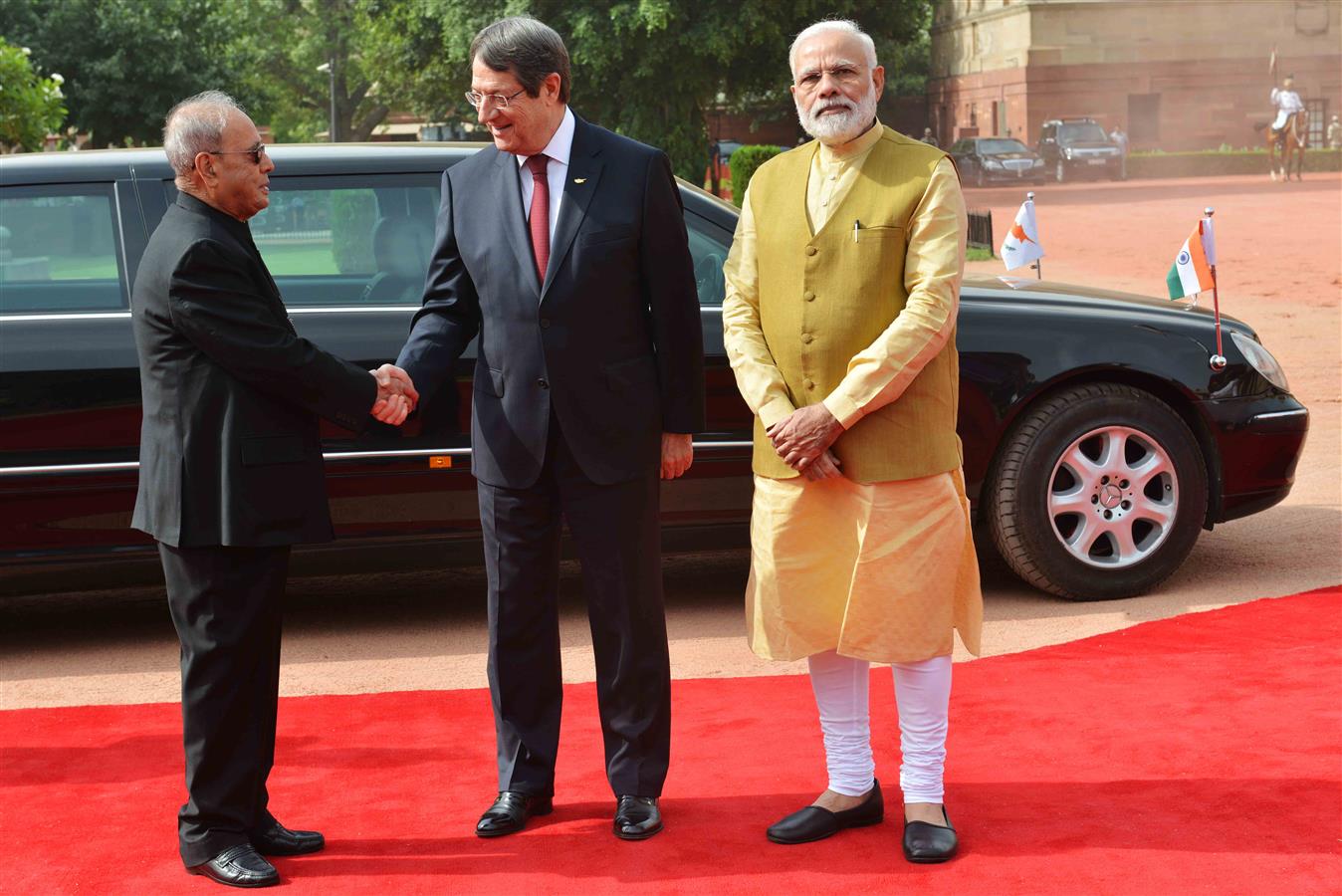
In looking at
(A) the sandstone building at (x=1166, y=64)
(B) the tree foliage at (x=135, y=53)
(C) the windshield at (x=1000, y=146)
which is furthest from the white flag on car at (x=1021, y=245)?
(A) the sandstone building at (x=1166, y=64)

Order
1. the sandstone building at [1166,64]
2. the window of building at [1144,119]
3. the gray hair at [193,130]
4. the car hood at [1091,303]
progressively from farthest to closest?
the window of building at [1144,119] < the sandstone building at [1166,64] < the car hood at [1091,303] < the gray hair at [193,130]

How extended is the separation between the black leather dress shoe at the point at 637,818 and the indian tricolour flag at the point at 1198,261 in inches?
173

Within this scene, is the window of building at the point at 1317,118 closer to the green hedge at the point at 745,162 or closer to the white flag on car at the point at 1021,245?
the green hedge at the point at 745,162

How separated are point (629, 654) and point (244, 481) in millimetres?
999

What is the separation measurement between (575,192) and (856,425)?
0.85 metres

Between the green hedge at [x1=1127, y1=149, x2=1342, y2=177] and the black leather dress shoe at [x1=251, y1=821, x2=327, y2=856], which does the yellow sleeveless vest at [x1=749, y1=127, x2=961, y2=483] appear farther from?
the green hedge at [x1=1127, y1=149, x2=1342, y2=177]

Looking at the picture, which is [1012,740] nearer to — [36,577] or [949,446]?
[949,446]

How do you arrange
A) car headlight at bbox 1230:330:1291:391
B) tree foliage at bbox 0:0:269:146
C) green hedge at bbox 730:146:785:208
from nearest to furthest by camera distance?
car headlight at bbox 1230:330:1291:391, green hedge at bbox 730:146:785:208, tree foliage at bbox 0:0:269:146

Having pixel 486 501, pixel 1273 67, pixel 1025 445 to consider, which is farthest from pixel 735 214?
pixel 1273 67

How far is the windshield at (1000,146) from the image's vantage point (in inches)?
1815

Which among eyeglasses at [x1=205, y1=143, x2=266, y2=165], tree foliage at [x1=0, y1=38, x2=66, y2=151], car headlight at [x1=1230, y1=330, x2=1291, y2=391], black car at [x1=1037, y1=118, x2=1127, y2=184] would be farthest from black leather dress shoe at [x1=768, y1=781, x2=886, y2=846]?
black car at [x1=1037, y1=118, x2=1127, y2=184]

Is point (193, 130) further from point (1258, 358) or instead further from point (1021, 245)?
point (1021, 245)

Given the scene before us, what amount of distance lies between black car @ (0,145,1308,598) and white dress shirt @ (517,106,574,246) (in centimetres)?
158

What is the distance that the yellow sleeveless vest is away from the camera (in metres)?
3.66
